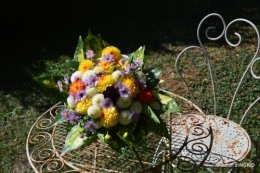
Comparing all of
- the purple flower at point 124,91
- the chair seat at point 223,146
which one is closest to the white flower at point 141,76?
the purple flower at point 124,91

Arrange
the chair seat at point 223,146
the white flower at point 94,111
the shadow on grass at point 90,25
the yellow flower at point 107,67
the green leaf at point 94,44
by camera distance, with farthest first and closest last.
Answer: the shadow on grass at point 90,25, the chair seat at point 223,146, the green leaf at point 94,44, the yellow flower at point 107,67, the white flower at point 94,111

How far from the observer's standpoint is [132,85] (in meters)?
1.68

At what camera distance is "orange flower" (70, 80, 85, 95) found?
1.69 meters

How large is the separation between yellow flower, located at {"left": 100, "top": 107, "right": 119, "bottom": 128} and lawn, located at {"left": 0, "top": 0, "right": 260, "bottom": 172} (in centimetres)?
120

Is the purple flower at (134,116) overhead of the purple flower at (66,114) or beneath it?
beneath

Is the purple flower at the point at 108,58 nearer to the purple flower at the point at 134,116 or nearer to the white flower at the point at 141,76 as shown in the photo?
the white flower at the point at 141,76

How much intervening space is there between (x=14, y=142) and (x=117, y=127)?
1.70 meters

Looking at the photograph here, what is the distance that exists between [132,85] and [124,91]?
47mm

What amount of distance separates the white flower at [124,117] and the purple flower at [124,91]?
7cm

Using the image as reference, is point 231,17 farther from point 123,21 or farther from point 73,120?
point 73,120

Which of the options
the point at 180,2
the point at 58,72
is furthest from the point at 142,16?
the point at 58,72

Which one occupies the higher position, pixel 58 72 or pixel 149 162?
pixel 58 72

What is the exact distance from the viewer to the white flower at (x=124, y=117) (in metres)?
1.66

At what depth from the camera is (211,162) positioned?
2074 millimetres
